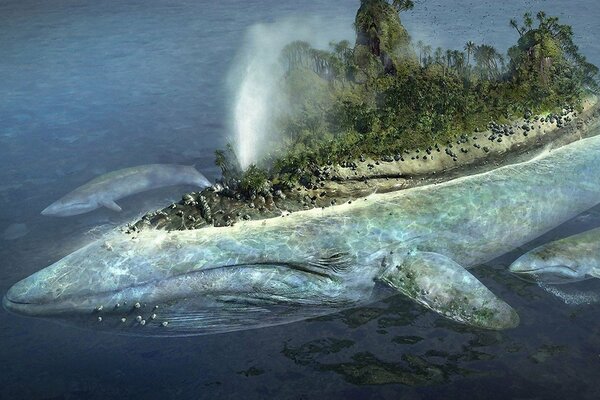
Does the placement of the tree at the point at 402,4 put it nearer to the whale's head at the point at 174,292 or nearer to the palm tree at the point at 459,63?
the palm tree at the point at 459,63

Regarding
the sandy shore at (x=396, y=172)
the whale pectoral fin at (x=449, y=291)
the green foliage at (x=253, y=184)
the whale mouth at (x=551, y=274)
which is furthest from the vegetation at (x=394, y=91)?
the whale mouth at (x=551, y=274)

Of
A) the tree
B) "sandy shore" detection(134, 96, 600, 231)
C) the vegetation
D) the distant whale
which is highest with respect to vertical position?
the tree

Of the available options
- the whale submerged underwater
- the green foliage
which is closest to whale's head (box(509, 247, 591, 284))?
the whale submerged underwater

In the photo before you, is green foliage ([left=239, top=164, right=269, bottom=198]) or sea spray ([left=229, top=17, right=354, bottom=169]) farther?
sea spray ([left=229, top=17, right=354, bottom=169])

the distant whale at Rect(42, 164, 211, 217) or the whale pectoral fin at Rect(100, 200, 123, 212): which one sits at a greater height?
the distant whale at Rect(42, 164, 211, 217)

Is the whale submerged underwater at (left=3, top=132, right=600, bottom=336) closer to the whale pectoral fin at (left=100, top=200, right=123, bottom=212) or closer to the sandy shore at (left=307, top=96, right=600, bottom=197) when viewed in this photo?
the sandy shore at (left=307, top=96, right=600, bottom=197)

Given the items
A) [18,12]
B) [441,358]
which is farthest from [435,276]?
[18,12]

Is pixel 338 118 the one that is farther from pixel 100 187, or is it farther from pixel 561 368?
pixel 561 368
